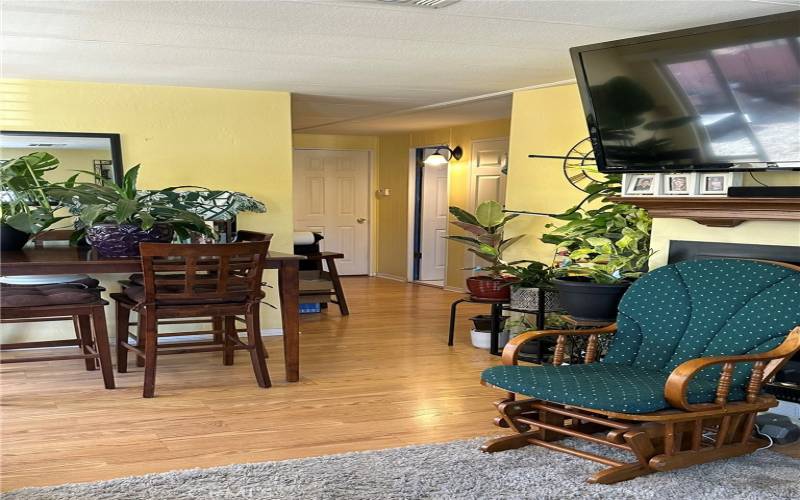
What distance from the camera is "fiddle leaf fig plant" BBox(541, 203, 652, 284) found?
437 cm

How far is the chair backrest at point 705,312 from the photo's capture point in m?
3.23

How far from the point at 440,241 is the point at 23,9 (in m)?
6.67

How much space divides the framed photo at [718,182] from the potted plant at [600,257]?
1.89 ft

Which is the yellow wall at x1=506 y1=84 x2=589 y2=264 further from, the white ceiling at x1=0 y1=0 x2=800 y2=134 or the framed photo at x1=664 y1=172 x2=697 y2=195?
the framed photo at x1=664 y1=172 x2=697 y2=195

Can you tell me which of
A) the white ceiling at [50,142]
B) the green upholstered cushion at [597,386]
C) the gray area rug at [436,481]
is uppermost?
the white ceiling at [50,142]

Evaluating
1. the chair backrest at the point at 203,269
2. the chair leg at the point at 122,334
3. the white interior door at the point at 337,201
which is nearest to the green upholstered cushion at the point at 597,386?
the chair backrest at the point at 203,269

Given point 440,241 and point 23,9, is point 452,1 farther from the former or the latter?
point 440,241

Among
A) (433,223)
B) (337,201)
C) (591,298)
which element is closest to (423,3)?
(591,298)

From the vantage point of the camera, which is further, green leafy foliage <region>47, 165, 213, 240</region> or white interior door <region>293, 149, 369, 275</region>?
white interior door <region>293, 149, 369, 275</region>

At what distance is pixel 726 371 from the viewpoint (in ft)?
9.80

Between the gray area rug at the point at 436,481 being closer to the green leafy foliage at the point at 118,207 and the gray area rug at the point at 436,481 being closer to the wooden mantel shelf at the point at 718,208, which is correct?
the wooden mantel shelf at the point at 718,208

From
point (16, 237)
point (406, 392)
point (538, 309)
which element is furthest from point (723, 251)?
point (16, 237)

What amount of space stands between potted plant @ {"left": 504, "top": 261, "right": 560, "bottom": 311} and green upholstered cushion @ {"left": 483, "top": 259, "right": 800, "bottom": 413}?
140cm

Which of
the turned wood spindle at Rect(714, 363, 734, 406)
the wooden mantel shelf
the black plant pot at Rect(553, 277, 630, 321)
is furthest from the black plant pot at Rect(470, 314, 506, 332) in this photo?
the turned wood spindle at Rect(714, 363, 734, 406)
